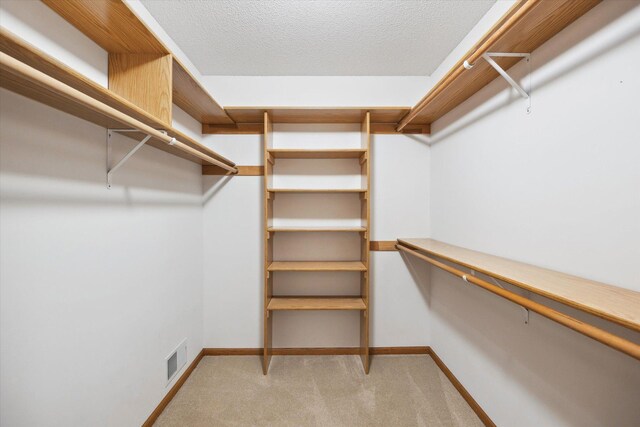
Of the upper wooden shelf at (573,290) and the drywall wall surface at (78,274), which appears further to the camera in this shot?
the drywall wall surface at (78,274)

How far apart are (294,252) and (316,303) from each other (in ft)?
1.67

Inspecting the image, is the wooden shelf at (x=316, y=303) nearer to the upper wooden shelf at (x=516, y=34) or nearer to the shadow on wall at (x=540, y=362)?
the shadow on wall at (x=540, y=362)

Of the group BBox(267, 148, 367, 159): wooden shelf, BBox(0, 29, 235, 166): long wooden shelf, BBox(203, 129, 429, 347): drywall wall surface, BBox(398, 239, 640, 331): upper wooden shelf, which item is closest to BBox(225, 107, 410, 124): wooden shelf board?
BBox(203, 129, 429, 347): drywall wall surface

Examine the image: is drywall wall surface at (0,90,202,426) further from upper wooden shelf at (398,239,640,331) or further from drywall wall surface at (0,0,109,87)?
upper wooden shelf at (398,239,640,331)

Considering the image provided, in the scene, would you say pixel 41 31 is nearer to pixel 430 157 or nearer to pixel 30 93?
pixel 30 93

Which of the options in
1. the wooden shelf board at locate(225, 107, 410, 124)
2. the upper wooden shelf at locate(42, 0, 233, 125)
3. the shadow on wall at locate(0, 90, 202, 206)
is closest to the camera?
the shadow on wall at locate(0, 90, 202, 206)

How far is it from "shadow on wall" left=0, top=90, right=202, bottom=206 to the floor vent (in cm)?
113

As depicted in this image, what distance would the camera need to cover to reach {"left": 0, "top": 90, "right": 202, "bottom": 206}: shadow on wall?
0.92m

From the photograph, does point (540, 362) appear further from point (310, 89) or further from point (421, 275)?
point (310, 89)

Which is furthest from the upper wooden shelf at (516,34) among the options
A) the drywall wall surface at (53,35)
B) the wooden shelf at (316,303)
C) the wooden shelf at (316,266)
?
the drywall wall surface at (53,35)

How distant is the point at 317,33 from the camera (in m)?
1.93

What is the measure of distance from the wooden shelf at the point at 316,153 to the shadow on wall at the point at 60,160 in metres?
0.98

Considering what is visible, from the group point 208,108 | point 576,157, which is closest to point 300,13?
point 208,108

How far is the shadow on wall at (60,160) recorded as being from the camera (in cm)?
92
